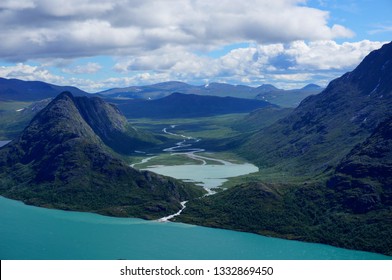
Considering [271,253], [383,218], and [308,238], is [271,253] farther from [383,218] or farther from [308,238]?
[383,218]

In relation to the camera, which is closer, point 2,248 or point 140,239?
point 2,248

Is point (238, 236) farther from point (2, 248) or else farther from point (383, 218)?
point (2, 248)

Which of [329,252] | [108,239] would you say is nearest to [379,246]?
[329,252]

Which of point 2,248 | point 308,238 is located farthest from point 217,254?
point 2,248

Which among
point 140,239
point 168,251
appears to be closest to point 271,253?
point 168,251

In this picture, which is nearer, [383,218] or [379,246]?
[379,246]

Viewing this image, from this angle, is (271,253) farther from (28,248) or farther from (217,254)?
(28,248)

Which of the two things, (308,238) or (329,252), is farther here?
(308,238)
